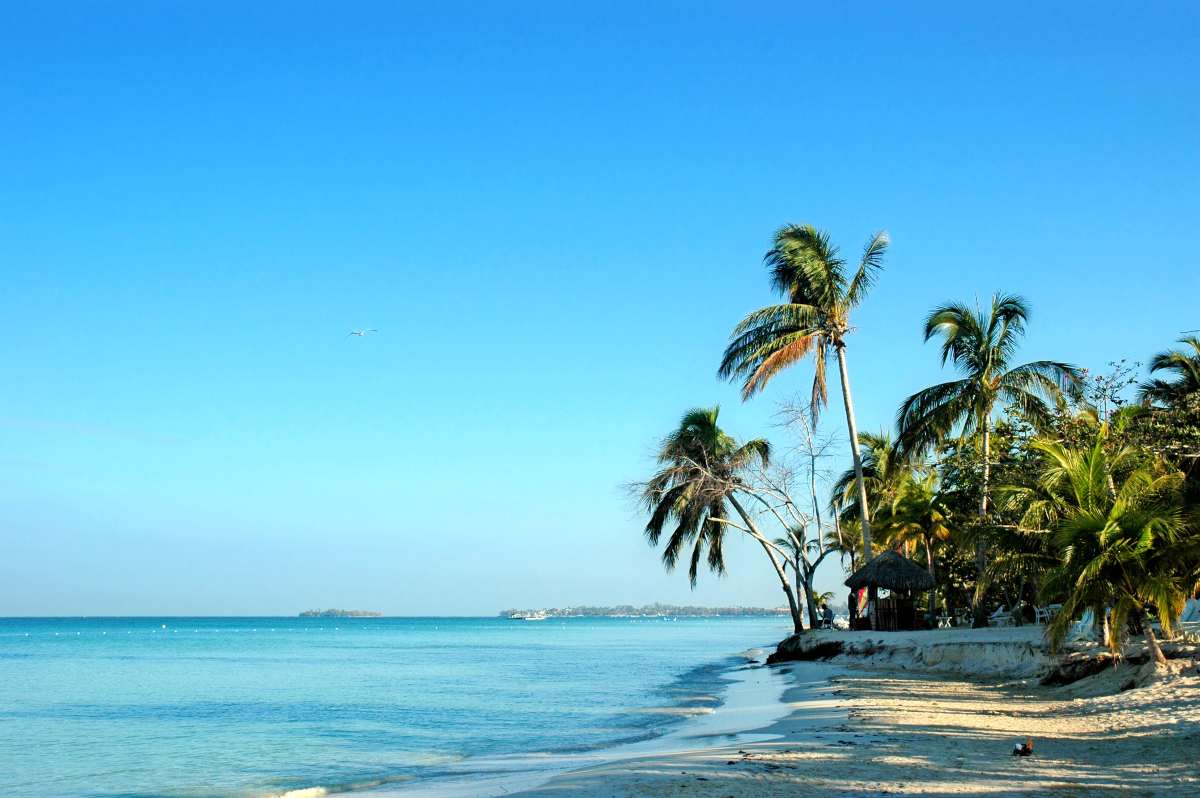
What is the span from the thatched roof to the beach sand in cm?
1060

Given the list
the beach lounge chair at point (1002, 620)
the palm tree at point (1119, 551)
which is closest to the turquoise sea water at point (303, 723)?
the palm tree at point (1119, 551)

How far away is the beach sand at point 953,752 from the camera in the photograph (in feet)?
26.3

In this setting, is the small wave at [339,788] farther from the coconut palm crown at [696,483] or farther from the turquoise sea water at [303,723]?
the coconut palm crown at [696,483]

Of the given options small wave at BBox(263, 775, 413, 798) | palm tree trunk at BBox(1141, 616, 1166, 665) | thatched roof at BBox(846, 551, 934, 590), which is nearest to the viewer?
small wave at BBox(263, 775, 413, 798)

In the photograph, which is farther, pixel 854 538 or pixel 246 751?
pixel 854 538

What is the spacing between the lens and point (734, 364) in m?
29.6

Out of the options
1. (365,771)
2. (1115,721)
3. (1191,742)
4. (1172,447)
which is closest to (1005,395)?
(1172,447)

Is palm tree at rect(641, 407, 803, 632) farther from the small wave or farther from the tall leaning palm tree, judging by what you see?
the small wave

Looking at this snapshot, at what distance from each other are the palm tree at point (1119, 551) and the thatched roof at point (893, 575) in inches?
470

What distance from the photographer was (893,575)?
2633 centimetres

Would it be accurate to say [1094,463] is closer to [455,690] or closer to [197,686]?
[455,690]

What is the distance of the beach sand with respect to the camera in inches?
316

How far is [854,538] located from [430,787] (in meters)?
34.5

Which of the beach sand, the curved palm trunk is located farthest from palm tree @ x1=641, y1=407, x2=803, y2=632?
the beach sand
